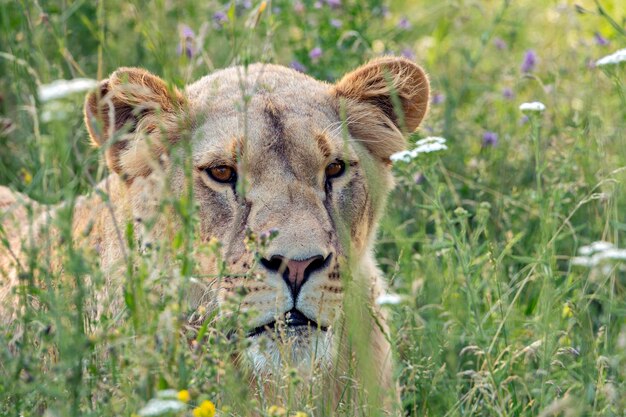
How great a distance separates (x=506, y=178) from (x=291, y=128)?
7.51 ft

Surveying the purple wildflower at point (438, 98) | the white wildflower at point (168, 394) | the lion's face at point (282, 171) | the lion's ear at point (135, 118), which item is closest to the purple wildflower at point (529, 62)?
the purple wildflower at point (438, 98)

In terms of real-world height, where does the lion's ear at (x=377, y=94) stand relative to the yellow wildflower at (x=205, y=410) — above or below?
above

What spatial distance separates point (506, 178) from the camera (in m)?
6.30

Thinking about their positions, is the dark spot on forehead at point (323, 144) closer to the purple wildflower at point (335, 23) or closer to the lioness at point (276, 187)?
the lioness at point (276, 187)

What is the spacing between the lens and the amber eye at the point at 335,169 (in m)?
4.48

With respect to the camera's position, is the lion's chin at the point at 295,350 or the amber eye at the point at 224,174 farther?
the amber eye at the point at 224,174

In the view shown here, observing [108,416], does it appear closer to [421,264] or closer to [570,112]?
[421,264]

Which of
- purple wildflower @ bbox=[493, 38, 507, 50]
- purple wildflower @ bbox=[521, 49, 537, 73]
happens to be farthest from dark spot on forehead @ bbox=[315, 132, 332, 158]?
purple wildflower @ bbox=[493, 38, 507, 50]

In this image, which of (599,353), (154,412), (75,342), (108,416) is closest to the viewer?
(154,412)

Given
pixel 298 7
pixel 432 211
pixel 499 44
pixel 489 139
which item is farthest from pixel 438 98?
pixel 432 211

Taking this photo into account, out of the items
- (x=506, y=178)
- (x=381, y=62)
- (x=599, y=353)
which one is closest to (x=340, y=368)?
(x=599, y=353)

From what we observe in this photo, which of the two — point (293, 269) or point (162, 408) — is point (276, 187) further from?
point (162, 408)

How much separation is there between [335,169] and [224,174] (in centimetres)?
49

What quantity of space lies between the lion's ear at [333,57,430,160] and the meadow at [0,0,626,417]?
22 cm
